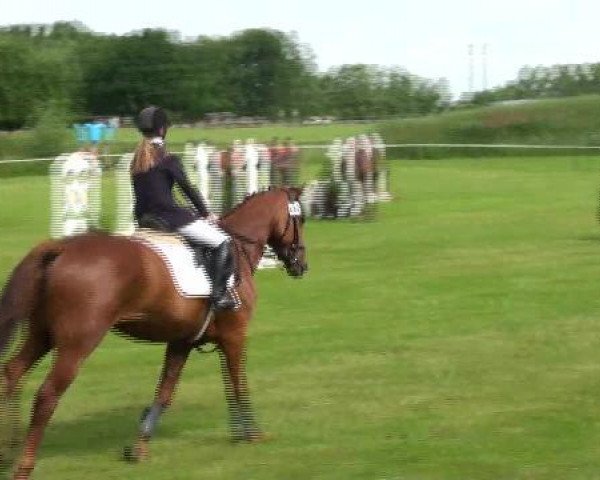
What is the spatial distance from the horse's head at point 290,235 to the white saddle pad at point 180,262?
44.3 inches

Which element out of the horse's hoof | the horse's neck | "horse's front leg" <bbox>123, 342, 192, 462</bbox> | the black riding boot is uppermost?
the horse's neck

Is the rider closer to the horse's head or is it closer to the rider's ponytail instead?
the rider's ponytail

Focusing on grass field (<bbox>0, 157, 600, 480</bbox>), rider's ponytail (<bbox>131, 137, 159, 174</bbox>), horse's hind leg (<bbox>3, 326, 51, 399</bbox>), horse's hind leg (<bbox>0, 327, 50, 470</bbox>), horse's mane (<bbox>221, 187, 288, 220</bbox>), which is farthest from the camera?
horse's mane (<bbox>221, 187, 288, 220</bbox>)

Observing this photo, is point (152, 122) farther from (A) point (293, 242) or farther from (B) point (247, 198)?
(A) point (293, 242)

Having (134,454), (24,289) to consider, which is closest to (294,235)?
(134,454)

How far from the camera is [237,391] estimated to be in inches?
323

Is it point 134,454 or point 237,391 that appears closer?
point 134,454

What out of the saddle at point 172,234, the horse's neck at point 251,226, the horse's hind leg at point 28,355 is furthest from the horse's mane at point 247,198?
the horse's hind leg at point 28,355

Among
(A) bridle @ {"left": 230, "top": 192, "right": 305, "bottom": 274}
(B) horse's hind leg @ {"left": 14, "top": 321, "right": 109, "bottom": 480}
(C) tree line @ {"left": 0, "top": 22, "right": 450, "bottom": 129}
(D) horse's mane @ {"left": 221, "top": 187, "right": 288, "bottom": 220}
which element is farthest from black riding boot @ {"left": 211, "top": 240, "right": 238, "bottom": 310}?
(C) tree line @ {"left": 0, "top": 22, "right": 450, "bottom": 129}

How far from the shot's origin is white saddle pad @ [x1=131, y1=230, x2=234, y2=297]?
762 cm

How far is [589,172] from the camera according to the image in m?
44.2

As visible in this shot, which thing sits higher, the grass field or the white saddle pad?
the white saddle pad

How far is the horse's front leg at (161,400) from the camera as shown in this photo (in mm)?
7793

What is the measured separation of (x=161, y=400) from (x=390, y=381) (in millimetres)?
2765
